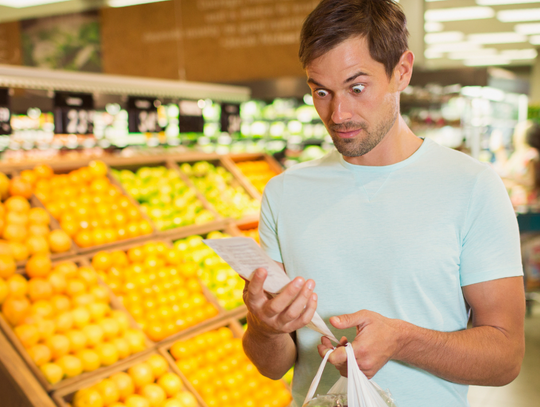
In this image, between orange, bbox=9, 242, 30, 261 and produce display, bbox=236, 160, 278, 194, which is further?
produce display, bbox=236, 160, 278, 194

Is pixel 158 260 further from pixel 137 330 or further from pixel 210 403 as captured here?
pixel 210 403

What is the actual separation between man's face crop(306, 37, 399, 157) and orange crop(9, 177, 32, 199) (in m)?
2.26

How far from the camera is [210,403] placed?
2.65 metres

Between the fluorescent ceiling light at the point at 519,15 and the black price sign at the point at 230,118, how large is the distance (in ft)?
20.3

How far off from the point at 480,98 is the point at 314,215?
5483mm

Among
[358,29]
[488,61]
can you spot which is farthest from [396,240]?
[488,61]

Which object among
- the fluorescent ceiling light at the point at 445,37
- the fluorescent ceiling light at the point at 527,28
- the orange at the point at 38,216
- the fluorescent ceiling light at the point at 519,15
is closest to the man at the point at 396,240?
the orange at the point at 38,216

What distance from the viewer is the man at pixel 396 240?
1.17m

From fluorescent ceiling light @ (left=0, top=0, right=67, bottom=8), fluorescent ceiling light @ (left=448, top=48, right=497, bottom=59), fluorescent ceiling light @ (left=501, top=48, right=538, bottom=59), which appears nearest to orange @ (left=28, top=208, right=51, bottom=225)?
fluorescent ceiling light @ (left=0, top=0, right=67, bottom=8)

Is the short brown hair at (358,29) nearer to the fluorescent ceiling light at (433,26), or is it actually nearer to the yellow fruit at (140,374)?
the yellow fruit at (140,374)

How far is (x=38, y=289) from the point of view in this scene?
7.84ft

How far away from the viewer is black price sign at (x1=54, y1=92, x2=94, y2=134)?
405 centimetres

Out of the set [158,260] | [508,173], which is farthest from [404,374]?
Answer: [508,173]

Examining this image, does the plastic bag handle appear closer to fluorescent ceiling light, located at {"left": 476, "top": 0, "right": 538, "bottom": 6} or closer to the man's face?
the man's face
